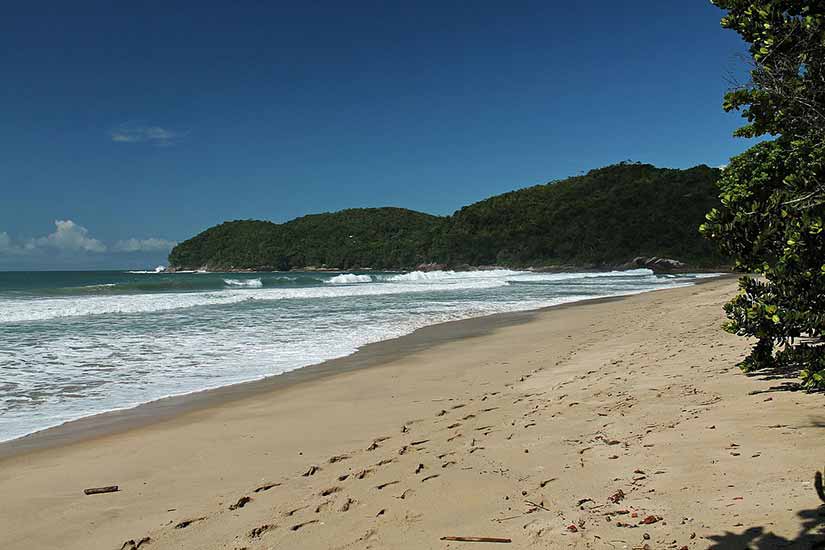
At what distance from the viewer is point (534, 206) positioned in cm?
12706

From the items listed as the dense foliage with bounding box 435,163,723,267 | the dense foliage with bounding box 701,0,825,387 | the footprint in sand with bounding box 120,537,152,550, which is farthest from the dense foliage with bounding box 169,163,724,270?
the footprint in sand with bounding box 120,537,152,550

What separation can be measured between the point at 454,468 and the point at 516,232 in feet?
371

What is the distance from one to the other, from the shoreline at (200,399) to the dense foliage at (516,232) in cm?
7536

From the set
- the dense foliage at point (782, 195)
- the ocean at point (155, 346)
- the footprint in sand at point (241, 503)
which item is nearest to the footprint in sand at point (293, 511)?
the footprint in sand at point (241, 503)

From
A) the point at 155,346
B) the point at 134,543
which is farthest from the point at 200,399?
the point at 155,346

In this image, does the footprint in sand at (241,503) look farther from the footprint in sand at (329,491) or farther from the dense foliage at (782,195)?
the dense foliage at (782,195)

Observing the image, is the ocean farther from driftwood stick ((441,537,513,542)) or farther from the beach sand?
driftwood stick ((441,537,513,542))

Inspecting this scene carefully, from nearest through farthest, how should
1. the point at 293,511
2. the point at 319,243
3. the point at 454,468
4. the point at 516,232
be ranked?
the point at 293,511, the point at 454,468, the point at 516,232, the point at 319,243

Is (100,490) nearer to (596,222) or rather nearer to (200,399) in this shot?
(200,399)

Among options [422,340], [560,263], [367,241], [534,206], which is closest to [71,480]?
[422,340]

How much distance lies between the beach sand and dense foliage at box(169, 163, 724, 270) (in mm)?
80035

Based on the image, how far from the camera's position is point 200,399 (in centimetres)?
796

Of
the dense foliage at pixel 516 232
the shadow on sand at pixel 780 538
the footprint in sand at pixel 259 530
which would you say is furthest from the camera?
the dense foliage at pixel 516 232

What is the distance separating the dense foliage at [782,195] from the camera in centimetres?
383
